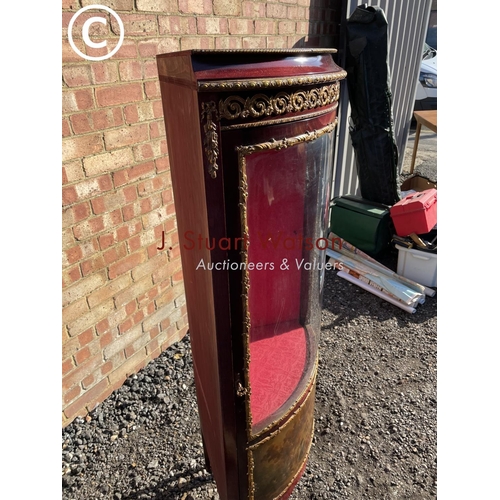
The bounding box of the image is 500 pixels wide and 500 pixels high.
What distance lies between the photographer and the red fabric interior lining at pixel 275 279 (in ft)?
3.82

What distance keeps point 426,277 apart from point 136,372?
251 cm

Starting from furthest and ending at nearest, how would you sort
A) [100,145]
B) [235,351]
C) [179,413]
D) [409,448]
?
[179,413] < [409,448] < [100,145] < [235,351]

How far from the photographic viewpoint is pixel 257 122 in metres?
0.92

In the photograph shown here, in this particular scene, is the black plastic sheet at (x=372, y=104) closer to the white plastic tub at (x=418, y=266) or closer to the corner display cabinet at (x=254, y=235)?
the white plastic tub at (x=418, y=266)

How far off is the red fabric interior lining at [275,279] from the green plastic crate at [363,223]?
2.04 m

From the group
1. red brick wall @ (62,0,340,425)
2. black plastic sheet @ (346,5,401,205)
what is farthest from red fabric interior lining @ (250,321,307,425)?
black plastic sheet @ (346,5,401,205)

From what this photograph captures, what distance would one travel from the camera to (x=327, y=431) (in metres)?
2.13

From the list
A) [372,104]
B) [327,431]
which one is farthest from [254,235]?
[372,104]

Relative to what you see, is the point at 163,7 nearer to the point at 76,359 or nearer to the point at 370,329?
the point at 76,359

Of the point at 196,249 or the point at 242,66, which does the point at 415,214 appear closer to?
the point at 196,249

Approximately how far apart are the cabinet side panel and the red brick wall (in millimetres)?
718

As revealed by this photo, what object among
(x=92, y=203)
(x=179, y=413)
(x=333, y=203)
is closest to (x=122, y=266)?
(x=92, y=203)

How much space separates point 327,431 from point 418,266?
180cm

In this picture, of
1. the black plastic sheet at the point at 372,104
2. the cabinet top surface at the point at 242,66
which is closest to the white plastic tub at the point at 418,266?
the black plastic sheet at the point at 372,104
